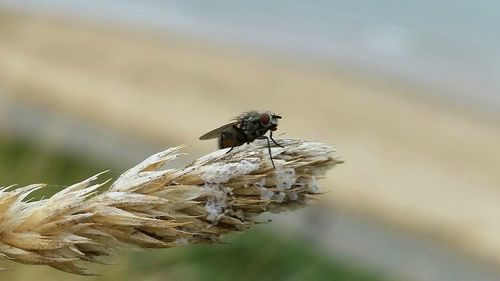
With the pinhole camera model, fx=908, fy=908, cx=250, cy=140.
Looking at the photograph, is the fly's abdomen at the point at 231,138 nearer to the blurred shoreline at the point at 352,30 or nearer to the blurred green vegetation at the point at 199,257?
the blurred green vegetation at the point at 199,257

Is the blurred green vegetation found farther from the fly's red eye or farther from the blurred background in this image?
the fly's red eye

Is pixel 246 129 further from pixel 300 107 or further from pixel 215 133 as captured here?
pixel 300 107

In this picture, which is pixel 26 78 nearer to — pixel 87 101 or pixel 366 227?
pixel 87 101

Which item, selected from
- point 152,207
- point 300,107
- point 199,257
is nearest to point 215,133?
point 152,207

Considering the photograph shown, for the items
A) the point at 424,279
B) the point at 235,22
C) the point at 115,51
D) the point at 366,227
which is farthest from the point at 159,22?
the point at 424,279

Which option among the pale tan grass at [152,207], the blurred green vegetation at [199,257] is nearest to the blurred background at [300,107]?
the blurred green vegetation at [199,257]
